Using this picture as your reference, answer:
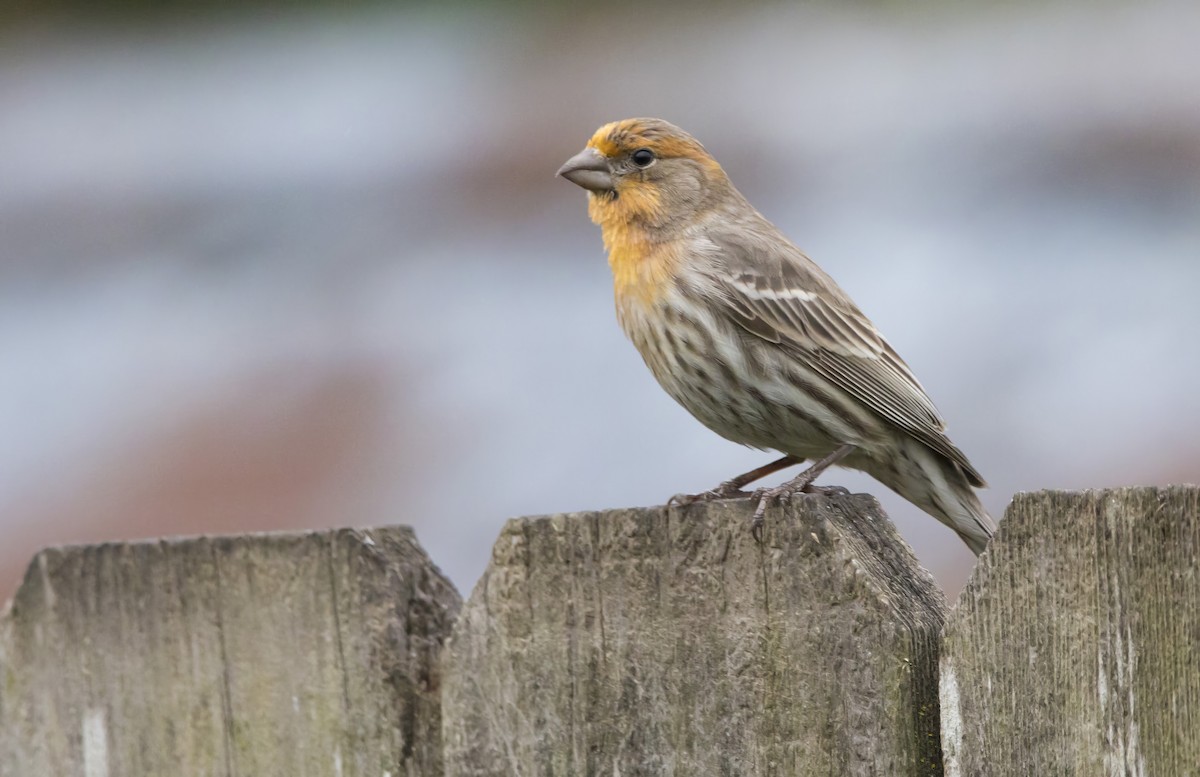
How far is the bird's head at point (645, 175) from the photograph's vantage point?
5.89m

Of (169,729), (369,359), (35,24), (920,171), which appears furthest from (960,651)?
(35,24)

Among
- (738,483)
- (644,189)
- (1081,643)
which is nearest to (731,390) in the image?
(738,483)

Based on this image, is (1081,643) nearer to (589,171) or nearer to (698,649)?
(698,649)

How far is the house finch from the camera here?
17.3ft

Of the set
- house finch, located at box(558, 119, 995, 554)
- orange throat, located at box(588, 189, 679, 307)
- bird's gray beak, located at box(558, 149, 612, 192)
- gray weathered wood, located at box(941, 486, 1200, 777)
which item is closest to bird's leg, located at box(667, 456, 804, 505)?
house finch, located at box(558, 119, 995, 554)

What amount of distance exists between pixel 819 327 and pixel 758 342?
28 cm

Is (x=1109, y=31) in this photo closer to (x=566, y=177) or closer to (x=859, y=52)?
(x=859, y=52)

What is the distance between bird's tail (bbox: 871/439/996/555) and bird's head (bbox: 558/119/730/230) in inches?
48.5

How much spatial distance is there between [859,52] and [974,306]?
4.00 ft

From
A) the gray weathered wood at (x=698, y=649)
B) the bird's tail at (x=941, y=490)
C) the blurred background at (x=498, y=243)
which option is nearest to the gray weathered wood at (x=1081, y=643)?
the gray weathered wood at (x=698, y=649)

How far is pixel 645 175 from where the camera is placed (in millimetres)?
6027

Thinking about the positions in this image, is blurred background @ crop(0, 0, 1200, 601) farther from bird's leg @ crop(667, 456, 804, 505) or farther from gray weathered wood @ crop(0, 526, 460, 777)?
gray weathered wood @ crop(0, 526, 460, 777)

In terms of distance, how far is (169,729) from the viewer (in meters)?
3.09

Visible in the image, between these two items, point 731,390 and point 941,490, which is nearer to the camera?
point 941,490
